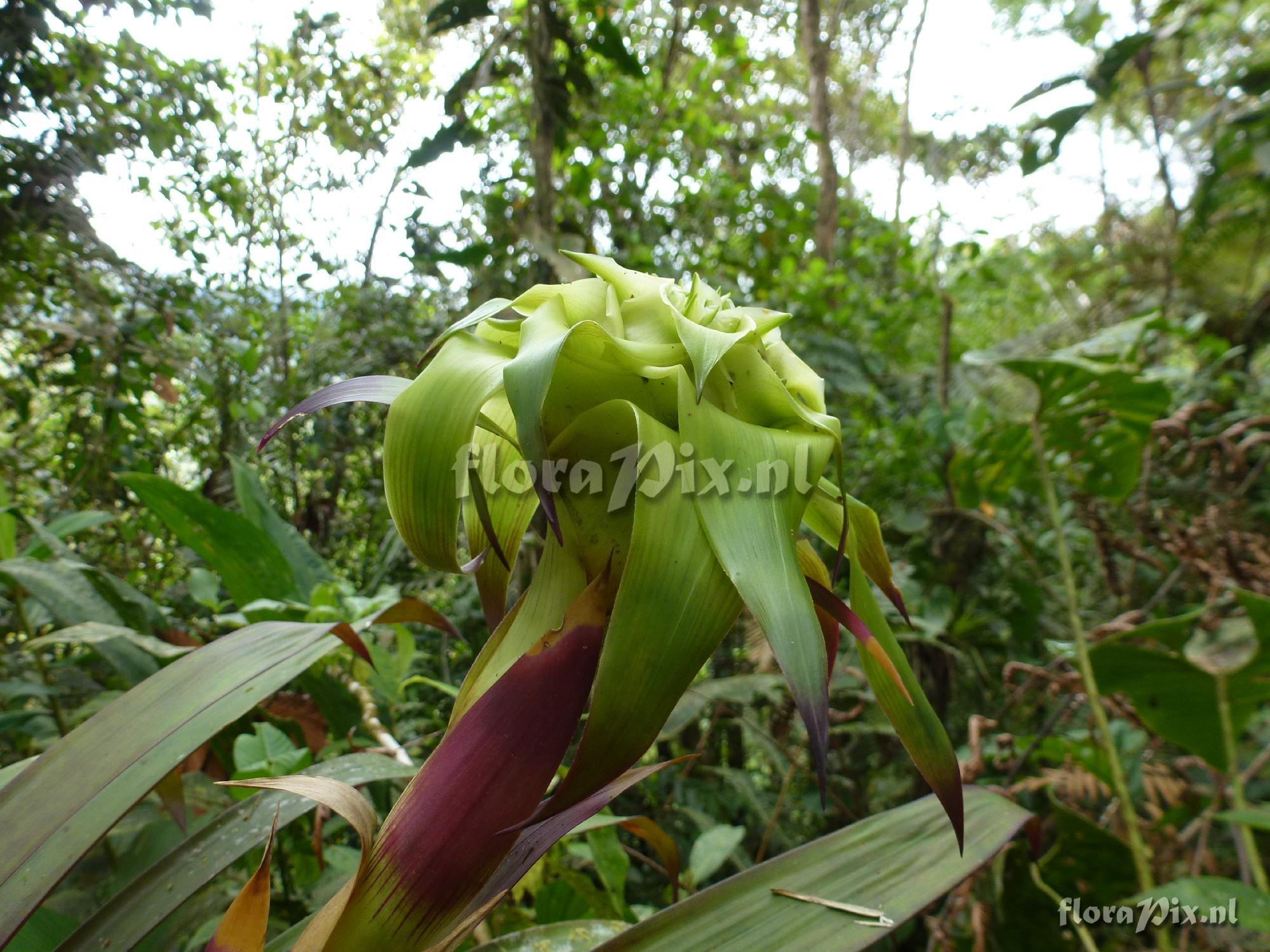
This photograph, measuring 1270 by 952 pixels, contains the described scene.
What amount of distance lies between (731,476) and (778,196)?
239 centimetres

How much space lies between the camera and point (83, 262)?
1489mm

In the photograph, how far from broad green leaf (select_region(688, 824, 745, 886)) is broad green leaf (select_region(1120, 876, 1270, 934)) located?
16.0 inches

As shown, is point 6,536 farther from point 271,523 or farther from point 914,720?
point 914,720

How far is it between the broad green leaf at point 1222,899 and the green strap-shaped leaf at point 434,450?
0.77 m

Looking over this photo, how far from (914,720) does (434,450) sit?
209mm

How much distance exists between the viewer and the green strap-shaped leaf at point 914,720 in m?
0.25

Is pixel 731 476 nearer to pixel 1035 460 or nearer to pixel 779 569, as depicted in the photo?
pixel 779 569

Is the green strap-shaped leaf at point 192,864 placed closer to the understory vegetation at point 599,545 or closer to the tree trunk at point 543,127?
the understory vegetation at point 599,545

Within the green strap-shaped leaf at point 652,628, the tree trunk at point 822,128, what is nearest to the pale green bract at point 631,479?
the green strap-shaped leaf at point 652,628

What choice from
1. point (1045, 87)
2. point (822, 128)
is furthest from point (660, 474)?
point (822, 128)

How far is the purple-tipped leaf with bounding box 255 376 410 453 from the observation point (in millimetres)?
264

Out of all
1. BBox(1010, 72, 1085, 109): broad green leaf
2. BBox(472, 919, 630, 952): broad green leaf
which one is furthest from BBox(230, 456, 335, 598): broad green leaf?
BBox(1010, 72, 1085, 109): broad green leaf

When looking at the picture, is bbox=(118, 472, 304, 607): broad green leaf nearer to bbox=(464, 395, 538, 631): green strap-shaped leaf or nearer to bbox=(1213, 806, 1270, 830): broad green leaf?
bbox=(464, 395, 538, 631): green strap-shaped leaf

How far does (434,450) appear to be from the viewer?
0.76 ft
